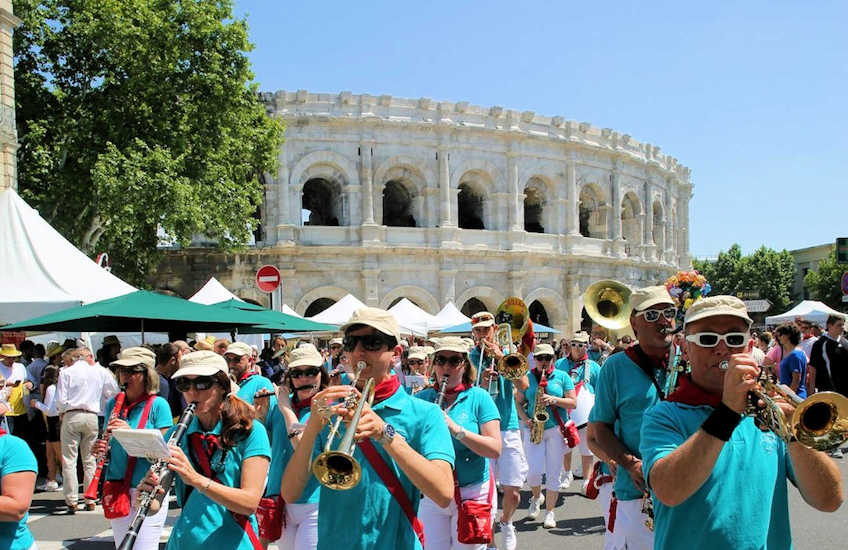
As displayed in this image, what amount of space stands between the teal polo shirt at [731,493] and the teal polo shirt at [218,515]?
6.32 ft

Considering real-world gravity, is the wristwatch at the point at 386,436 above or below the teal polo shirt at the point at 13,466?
above

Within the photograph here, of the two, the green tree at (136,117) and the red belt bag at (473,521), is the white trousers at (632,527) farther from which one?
the green tree at (136,117)

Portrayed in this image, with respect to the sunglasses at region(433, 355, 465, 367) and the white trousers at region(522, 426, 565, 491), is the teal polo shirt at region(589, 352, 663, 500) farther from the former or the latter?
the white trousers at region(522, 426, 565, 491)

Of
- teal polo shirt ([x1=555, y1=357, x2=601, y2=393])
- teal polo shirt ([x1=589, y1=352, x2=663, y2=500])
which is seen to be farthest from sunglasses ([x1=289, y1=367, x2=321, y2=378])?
teal polo shirt ([x1=555, y1=357, x2=601, y2=393])

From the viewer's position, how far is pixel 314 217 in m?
36.3

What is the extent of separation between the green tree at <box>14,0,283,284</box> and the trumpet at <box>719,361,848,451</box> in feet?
68.8

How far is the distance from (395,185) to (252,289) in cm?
786

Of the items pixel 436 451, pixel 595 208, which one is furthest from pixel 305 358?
pixel 595 208

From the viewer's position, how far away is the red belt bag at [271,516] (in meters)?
5.20

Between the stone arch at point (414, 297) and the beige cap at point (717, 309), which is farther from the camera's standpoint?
the stone arch at point (414, 297)

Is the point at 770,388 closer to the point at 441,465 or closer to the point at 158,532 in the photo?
the point at 441,465

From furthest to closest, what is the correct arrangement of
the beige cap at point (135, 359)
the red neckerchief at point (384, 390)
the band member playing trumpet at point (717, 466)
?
the beige cap at point (135, 359)
the red neckerchief at point (384, 390)
the band member playing trumpet at point (717, 466)

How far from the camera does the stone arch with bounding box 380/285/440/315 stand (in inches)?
1169

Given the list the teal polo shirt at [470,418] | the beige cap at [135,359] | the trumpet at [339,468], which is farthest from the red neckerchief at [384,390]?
the beige cap at [135,359]
